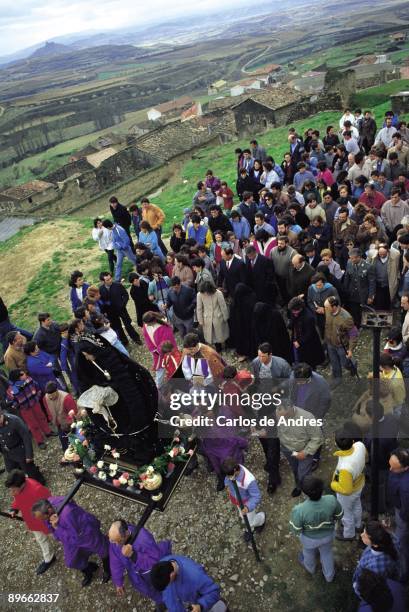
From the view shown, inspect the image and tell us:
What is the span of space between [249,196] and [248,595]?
7917 mm

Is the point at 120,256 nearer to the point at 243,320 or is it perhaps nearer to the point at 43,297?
the point at 43,297

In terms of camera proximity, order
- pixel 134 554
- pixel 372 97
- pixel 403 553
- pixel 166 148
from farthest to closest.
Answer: pixel 166 148 → pixel 372 97 → pixel 403 553 → pixel 134 554

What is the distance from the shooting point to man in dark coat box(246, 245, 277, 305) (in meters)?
7.86

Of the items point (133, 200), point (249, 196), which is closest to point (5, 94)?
point (133, 200)

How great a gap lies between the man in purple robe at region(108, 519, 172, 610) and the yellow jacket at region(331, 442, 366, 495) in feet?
6.54

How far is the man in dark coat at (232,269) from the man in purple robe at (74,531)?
459 cm

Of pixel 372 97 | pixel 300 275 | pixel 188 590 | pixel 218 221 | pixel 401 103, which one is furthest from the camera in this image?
pixel 372 97

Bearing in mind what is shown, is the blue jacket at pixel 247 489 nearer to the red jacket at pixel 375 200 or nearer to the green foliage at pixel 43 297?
the red jacket at pixel 375 200

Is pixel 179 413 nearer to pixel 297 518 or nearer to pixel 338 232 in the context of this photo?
pixel 297 518

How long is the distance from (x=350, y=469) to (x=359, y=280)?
11.8ft

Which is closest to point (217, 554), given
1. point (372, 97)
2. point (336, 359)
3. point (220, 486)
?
point (220, 486)

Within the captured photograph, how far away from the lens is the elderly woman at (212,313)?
24.1ft

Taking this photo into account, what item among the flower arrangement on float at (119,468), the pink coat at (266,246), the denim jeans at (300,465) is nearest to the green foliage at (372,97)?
the pink coat at (266,246)

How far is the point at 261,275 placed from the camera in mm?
7941
